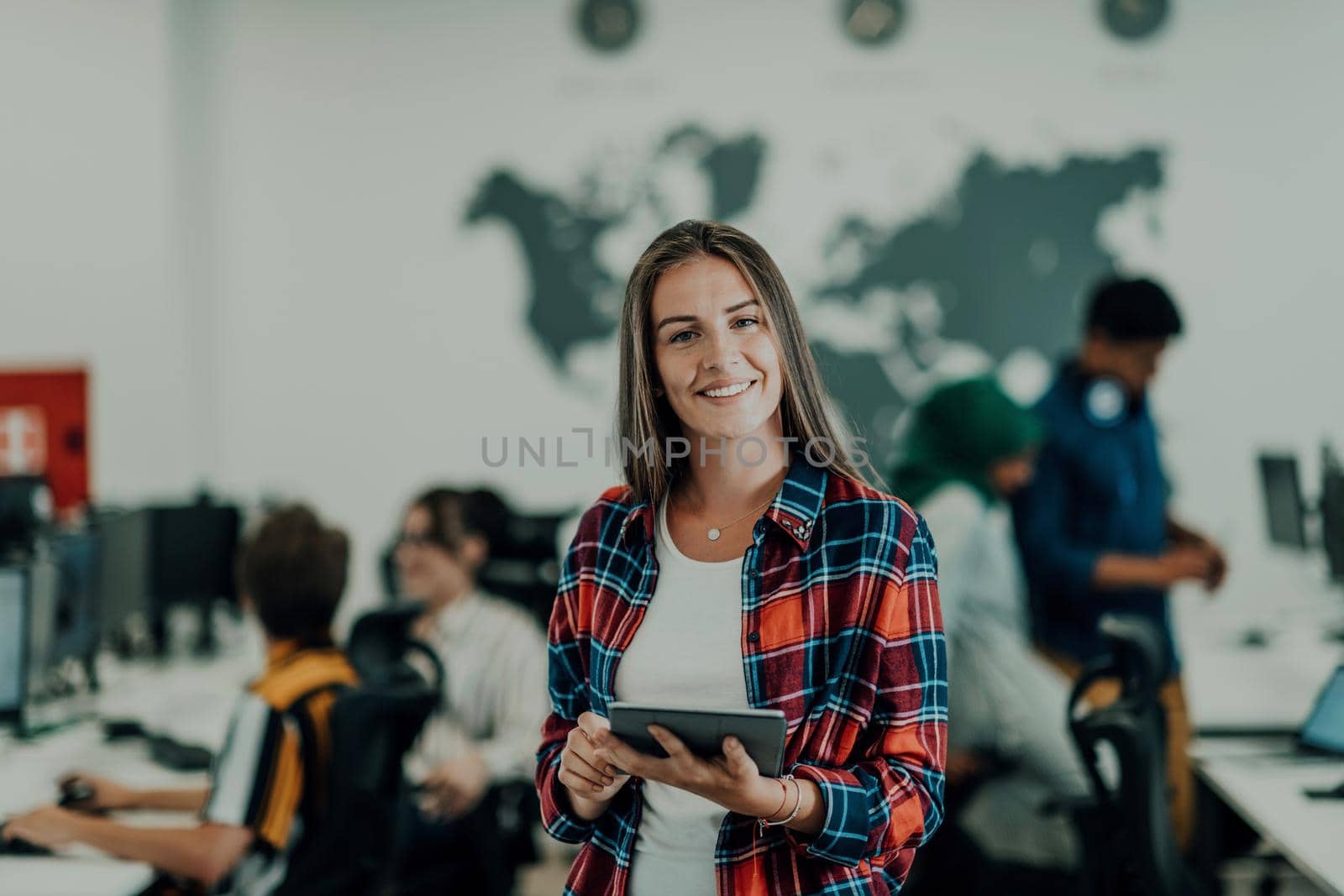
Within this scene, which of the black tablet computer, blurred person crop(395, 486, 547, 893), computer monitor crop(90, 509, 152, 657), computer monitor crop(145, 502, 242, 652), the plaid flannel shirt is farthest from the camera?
computer monitor crop(145, 502, 242, 652)

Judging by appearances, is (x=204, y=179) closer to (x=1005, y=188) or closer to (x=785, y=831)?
(x=1005, y=188)

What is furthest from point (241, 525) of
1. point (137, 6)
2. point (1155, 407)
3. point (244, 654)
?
point (1155, 407)

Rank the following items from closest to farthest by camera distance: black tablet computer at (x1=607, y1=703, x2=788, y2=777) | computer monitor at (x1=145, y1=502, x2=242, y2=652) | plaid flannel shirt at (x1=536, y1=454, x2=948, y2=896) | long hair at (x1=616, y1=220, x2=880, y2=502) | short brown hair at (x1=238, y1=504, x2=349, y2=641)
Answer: black tablet computer at (x1=607, y1=703, x2=788, y2=777) → plaid flannel shirt at (x1=536, y1=454, x2=948, y2=896) → long hair at (x1=616, y1=220, x2=880, y2=502) → short brown hair at (x1=238, y1=504, x2=349, y2=641) → computer monitor at (x1=145, y1=502, x2=242, y2=652)

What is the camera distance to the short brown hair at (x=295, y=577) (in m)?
1.91

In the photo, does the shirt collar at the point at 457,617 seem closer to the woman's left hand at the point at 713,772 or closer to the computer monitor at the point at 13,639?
the computer monitor at the point at 13,639

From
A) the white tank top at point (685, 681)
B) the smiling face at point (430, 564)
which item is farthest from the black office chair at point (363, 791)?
the white tank top at point (685, 681)

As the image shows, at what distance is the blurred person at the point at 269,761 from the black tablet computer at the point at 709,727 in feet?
3.10

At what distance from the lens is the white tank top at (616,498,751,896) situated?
1101 mm

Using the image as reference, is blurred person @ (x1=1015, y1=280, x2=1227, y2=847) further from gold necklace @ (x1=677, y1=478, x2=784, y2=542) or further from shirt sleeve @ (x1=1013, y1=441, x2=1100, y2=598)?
gold necklace @ (x1=677, y1=478, x2=784, y2=542)

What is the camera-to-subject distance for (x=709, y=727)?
0.96m

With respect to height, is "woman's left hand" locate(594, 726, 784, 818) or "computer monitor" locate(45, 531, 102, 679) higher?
"computer monitor" locate(45, 531, 102, 679)

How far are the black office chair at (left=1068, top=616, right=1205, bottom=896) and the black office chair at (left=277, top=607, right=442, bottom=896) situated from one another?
1138 millimetres

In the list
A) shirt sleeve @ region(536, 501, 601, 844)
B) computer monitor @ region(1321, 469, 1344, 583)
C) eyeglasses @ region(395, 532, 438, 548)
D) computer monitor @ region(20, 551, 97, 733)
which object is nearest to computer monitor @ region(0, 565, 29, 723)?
computer monitor @ region(20, 551, 97, 733)

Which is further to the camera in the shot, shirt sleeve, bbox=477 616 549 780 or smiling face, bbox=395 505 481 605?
smiling face, bbox=395 505 481 605
